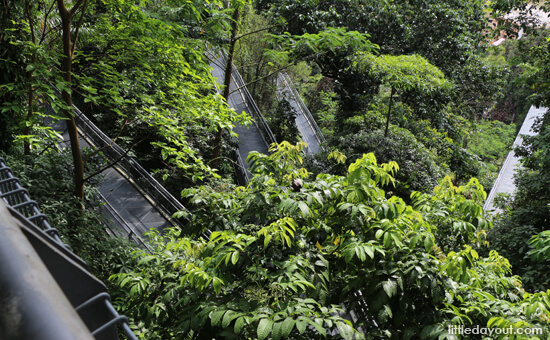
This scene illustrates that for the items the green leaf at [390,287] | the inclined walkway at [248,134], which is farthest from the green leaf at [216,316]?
the inclined walkway at [248,134]

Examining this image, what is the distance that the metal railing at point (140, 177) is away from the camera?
9992 mm

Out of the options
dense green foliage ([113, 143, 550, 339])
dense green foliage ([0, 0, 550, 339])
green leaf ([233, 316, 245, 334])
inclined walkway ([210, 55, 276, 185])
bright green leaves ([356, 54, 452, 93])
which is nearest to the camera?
green leaf ([233, 316, 245, 334])

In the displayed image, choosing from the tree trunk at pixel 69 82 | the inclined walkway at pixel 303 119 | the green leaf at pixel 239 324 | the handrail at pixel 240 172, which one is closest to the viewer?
the green leaf at pixel 239 324

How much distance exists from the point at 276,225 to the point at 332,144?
9970 mm

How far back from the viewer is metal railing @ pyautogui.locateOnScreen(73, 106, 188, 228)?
32.8ft

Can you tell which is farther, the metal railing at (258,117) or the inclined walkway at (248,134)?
the metal railing at (258,117)

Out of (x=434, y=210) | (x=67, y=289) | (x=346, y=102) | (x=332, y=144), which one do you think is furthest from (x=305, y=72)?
(x=67, y=289)

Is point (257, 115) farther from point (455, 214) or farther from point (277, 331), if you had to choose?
point (277, 331)

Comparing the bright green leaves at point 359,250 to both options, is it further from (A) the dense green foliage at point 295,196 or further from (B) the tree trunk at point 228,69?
(B) the tree trunk at point 228,69

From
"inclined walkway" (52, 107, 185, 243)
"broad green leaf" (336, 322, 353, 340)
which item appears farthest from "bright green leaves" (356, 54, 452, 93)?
"broad green leaf" (336, 322, 353, 340)

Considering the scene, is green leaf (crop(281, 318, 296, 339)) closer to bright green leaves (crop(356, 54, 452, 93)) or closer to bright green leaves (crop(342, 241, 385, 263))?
bright green leaves (crop(342, 241, 385, 263))

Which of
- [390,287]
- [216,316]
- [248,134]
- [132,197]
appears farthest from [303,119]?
[216,316]

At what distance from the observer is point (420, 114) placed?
14.9m

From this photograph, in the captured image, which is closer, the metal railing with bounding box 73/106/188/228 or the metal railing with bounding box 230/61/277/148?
the metal railing with bounding box 73/106/188/228
